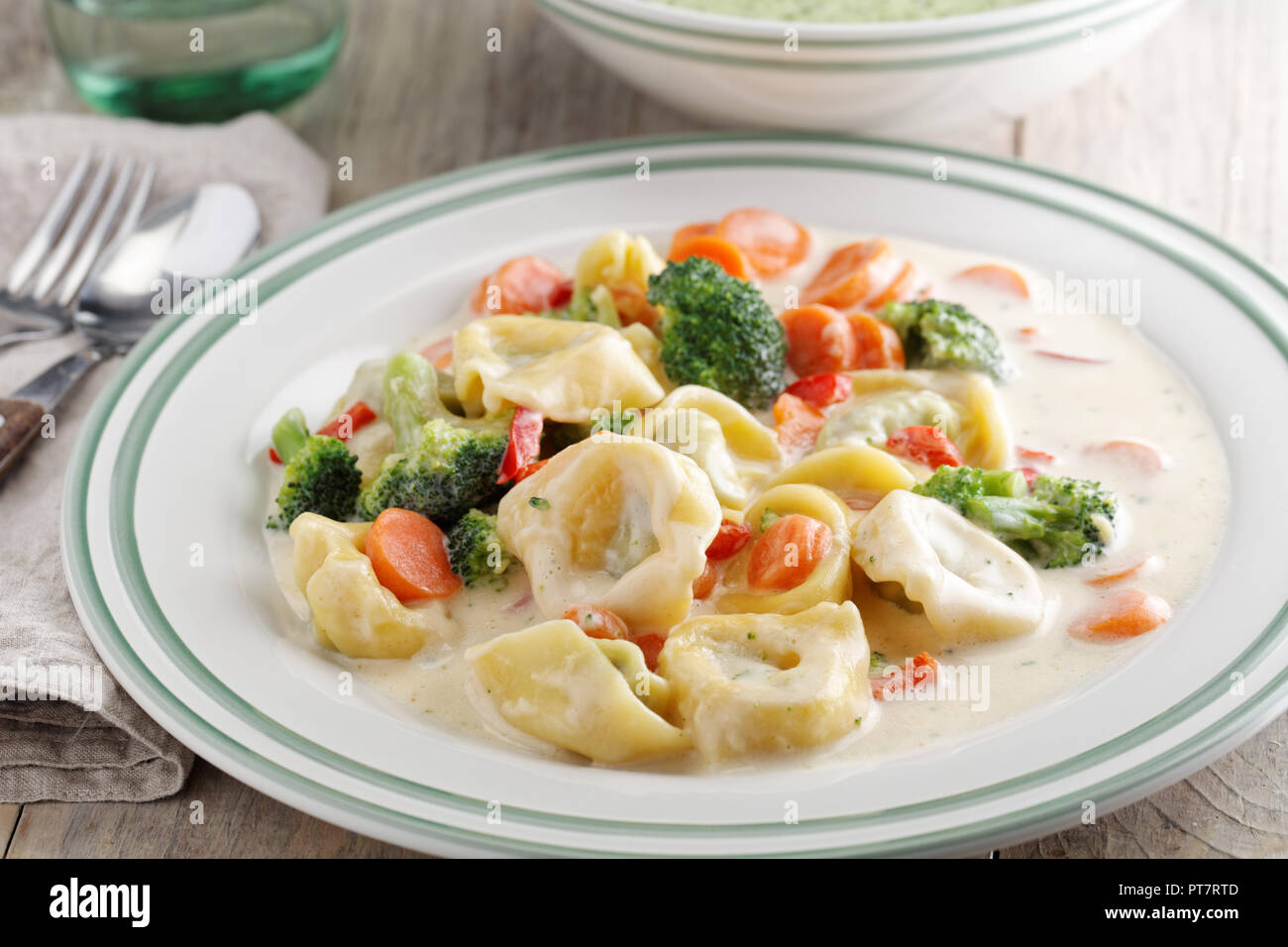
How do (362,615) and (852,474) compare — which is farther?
(852,474)

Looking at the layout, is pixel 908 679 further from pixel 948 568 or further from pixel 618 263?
pixel 618 263

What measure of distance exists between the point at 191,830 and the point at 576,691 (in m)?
1.01

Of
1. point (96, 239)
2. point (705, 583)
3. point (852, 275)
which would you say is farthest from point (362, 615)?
point (96, 239)

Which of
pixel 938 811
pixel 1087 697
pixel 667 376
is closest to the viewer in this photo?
pixel 938 811

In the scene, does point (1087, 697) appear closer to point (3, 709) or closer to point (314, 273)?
point (3, 709)

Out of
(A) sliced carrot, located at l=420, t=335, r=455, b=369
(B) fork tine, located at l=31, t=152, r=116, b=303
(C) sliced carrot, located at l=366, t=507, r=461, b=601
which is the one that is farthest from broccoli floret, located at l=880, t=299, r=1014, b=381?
(B) fork tine, located at l=31, t=152, r=116, b=303

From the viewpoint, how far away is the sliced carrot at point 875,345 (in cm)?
468

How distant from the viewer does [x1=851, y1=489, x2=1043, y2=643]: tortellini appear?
11.7ft

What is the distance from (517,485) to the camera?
388cm

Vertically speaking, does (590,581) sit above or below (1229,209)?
below

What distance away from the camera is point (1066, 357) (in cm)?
471

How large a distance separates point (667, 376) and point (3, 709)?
217cm

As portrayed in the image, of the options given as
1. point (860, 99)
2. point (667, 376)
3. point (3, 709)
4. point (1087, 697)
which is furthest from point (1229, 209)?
point (3, 709)

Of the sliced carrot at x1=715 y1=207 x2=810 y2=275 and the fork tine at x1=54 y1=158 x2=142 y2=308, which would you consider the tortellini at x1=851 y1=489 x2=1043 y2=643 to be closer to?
the sliced carrot at x1=715 y1=207 x2=810 y2=275
